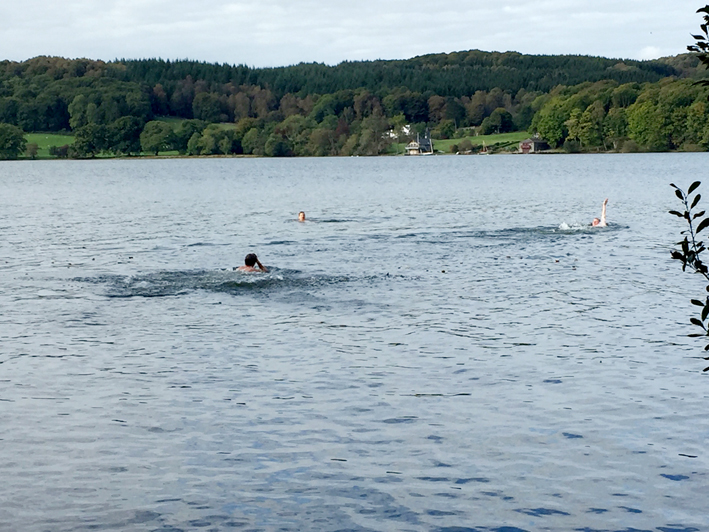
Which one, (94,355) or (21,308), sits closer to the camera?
(94,355)

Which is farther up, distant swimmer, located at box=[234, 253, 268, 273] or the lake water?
distant swimmer, located at box=[234, 253, 268, 273]

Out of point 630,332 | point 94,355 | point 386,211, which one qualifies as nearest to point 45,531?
point 94,355

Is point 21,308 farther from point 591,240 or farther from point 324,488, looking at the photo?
point 591,240

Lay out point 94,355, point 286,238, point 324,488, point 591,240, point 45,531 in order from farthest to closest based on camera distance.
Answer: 1. point 286,238
2. point 591,240
3. point 94,355
4. point 324,488
5. point 45,531

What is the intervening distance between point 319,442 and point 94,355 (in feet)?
28.1

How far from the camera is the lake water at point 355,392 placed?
13.6m

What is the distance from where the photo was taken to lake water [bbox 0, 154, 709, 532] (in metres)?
13.6

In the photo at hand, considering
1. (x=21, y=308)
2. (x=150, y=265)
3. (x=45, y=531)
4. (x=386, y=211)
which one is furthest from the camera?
(x=386, y=211)

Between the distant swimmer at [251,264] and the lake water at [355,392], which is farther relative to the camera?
the distant swimmer at [251,264]

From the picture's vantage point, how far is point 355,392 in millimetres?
19031

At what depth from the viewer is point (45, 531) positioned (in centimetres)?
1280

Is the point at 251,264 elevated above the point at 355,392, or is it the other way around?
the point at 251,264

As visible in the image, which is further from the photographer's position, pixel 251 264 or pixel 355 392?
pixel 251 264

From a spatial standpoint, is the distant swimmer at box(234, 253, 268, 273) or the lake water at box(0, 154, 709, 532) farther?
the distant swimmer at box(234, 253, 268, 273)
